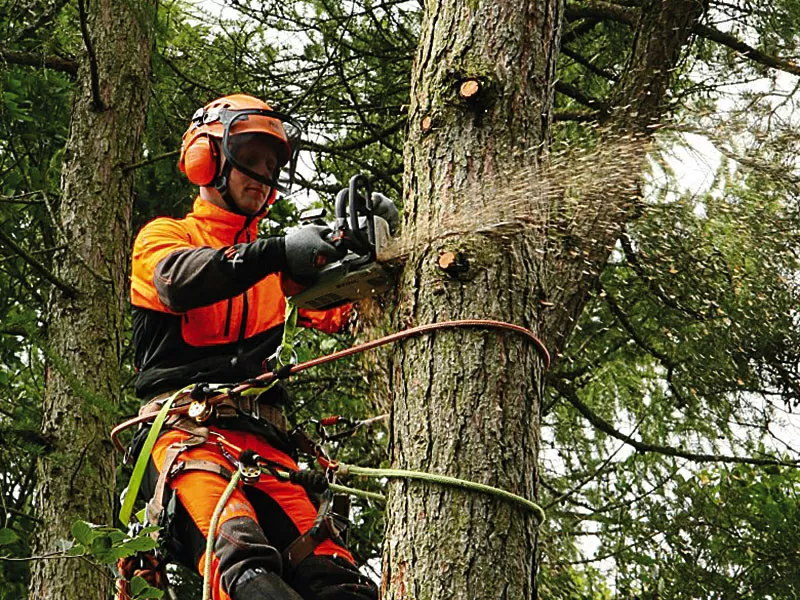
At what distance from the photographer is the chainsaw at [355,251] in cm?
304

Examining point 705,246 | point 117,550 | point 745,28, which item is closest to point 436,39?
point 117,550

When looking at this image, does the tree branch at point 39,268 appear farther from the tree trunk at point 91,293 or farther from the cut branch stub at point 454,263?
the cut branch stub at point 454,263

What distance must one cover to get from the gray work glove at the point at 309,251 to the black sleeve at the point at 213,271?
7 cm

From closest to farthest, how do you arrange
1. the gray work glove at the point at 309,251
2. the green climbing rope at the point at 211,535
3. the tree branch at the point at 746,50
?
1. the green climbing rope at the point at 211,535
2. the gray work glove at the point at 309,251
3. the tree branch at the point at 746,50

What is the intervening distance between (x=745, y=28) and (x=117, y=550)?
4062 millimetres

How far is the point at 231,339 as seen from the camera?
381 centimetres

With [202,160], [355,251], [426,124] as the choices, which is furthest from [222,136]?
[426,124]

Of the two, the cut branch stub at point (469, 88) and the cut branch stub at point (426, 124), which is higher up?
the cut branch stub at point (469, 88)

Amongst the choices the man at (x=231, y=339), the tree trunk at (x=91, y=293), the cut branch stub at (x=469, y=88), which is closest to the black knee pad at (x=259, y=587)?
the man at (x=231, y=339)

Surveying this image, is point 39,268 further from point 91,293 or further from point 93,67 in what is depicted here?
point 93,67

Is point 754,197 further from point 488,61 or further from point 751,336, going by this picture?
point 488,61

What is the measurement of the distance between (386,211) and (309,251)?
0.24 m

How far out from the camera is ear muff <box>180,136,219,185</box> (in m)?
3.91

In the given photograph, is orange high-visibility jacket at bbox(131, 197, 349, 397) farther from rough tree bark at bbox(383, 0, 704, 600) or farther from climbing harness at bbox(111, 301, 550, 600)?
rough tree bark at bbox(383, 0, 704, 600)
